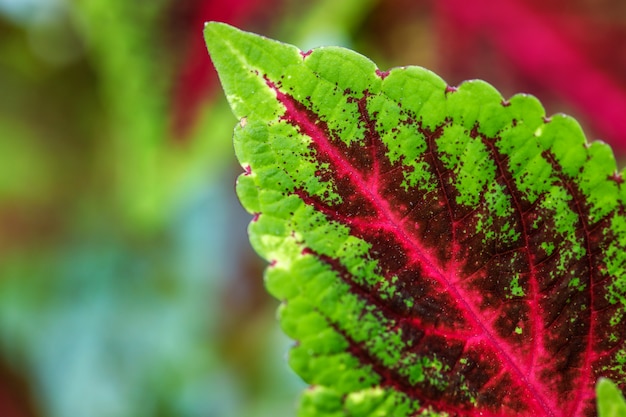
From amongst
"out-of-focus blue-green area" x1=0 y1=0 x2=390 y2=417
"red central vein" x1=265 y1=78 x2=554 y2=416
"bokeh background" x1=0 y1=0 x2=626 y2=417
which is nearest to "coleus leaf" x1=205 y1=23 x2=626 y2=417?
"red central vein" x1=265 y1=78 x2=554 y2=416

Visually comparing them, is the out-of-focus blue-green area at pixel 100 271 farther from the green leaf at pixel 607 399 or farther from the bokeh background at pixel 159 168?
the green leaf at pixel 607 399

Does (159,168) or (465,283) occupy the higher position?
(159,168)

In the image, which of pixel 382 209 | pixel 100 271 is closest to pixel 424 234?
pixel 382 209

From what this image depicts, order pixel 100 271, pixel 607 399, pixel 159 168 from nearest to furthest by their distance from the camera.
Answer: pixel 607 399 → pixel 159 168 → pixel 100 271

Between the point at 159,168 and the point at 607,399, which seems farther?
the point at 159,168

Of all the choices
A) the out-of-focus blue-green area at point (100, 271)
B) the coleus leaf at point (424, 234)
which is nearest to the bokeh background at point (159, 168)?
the out-of-focus blue-green area at point (100, 271)

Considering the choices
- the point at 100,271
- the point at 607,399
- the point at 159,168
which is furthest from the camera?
the point at 100,271

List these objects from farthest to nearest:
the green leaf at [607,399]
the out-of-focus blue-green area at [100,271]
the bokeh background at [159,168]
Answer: the out-of-focus blue-green area at [100,271]
the bokeh background at [159,168]
the green leaf at [607,399]

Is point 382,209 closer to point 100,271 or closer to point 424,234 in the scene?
point 424,234

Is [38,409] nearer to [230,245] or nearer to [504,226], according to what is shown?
[230,245]
